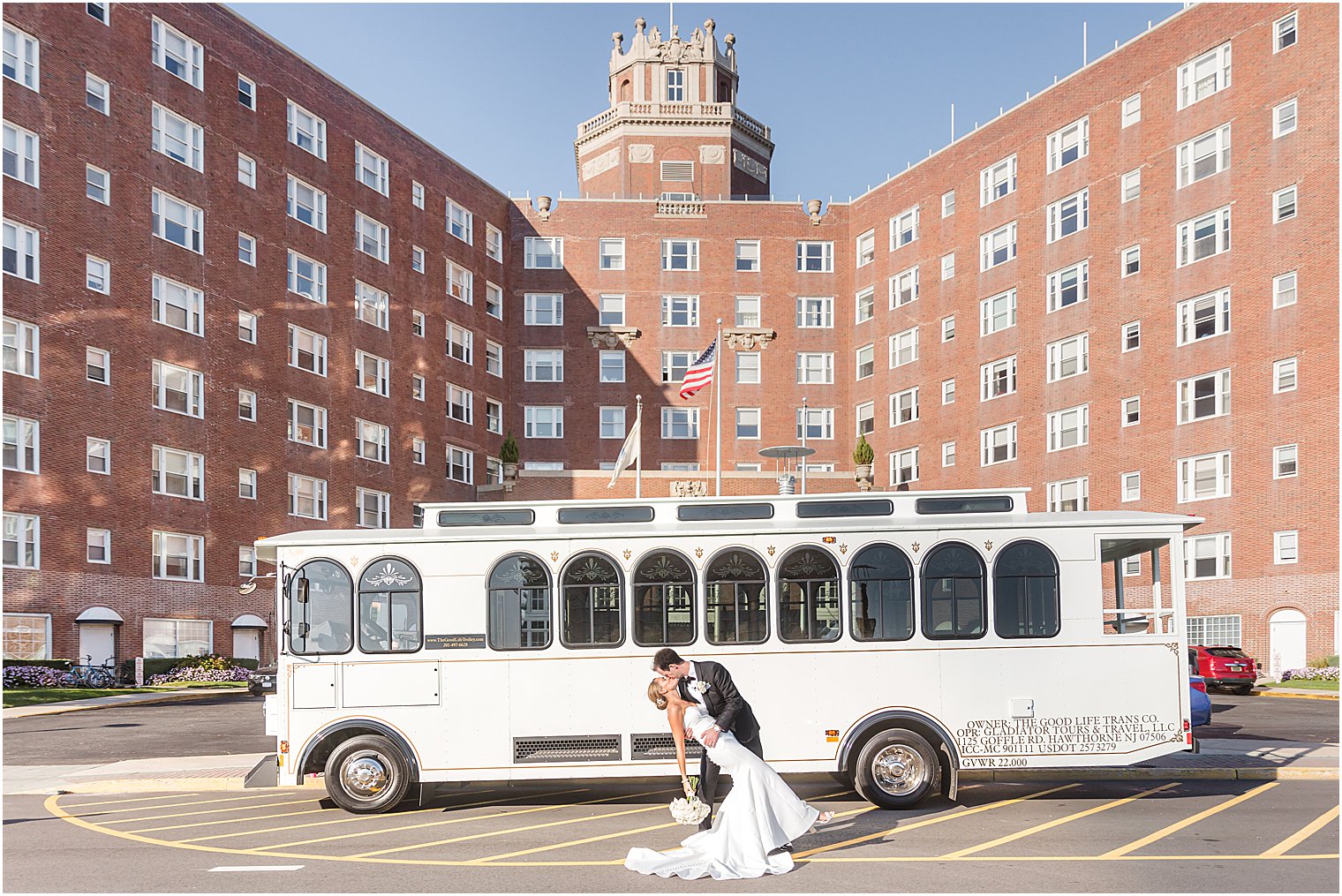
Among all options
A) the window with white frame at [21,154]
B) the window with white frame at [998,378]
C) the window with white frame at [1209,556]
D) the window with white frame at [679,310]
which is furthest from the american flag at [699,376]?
the window with white frame at [679,310]

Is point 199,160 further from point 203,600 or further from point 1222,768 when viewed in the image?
point 1222,768

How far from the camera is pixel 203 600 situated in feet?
138

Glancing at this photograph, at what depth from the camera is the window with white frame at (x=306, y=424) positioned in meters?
47.3

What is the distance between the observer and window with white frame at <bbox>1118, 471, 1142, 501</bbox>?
45250 mm

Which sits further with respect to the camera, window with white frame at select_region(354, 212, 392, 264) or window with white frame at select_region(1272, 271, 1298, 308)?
window with white frame at select_region(354, 212, 392, 264)

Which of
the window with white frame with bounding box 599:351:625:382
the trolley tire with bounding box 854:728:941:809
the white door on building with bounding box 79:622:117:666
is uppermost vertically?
the window with white frame with bounding box 599:351:625:382

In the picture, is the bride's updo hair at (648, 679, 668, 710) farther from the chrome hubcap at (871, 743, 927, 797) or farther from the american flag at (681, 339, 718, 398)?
the american flag at (681, 339, 718, 398)

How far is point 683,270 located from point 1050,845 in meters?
54.9

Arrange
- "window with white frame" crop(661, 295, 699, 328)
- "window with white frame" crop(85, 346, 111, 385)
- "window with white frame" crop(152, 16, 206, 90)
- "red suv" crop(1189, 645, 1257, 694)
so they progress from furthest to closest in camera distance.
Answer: "window with white frame" crop(661, 295, 699, 328), "window with white frame" crop(152, 16, 206, 90), "window with white frame" crop(85, 346, 111, 385), "red suv" crop(1189, 645, 1257, 694)

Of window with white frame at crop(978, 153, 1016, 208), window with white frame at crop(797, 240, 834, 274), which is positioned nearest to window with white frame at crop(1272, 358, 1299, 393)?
window with white frame at crop(978, 153, 1016, 208)

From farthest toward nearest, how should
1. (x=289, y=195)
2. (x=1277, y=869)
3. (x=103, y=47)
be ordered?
(x=289, y=195)
(x=103, y=47)
(x=1277, y=869)

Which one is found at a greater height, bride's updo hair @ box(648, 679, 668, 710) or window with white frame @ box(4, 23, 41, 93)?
window with white frame @ box(4, 23, 41, 93)

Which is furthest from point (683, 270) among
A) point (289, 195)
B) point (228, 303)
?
point (228, 303)

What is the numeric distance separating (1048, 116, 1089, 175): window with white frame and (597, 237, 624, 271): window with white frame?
2404 cm
